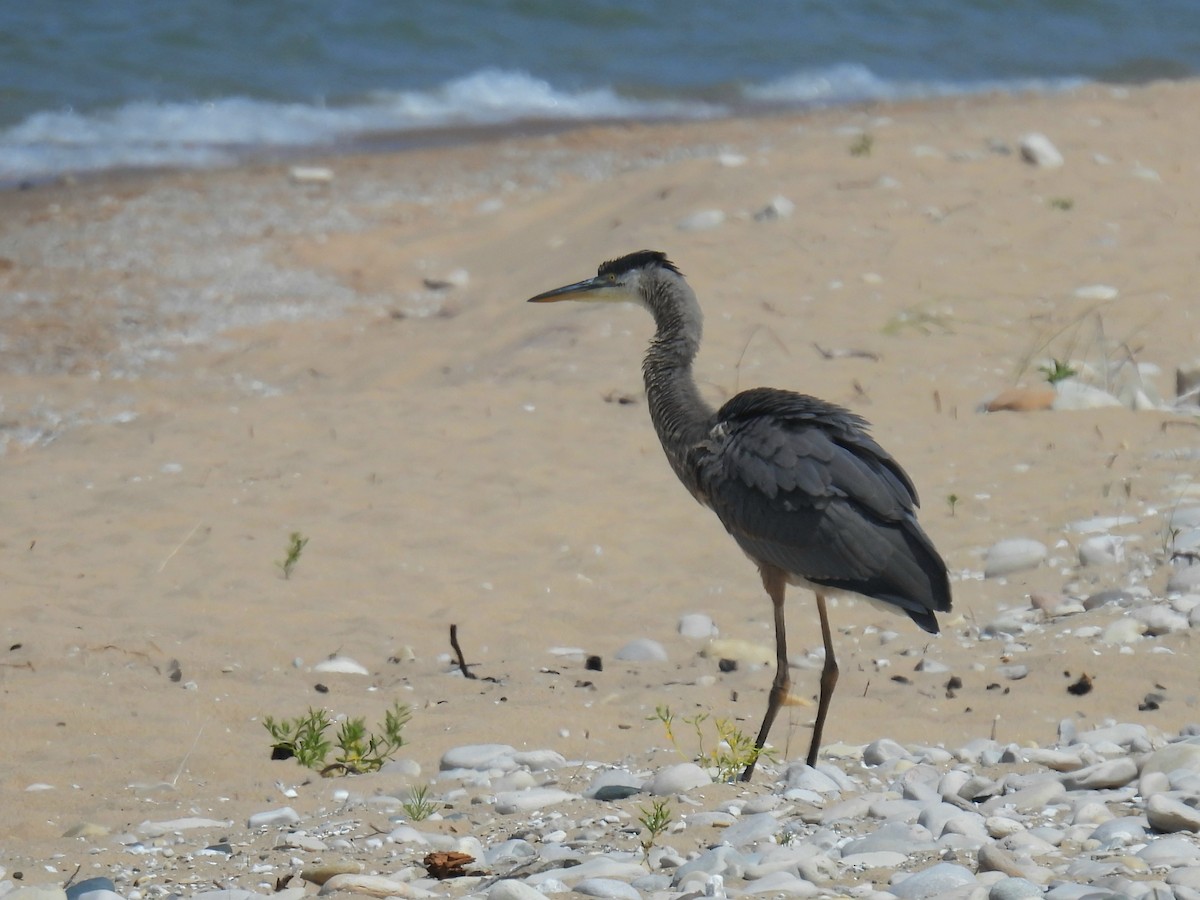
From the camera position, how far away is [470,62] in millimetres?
20234

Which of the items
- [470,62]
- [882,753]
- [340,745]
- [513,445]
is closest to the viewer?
[882,753]

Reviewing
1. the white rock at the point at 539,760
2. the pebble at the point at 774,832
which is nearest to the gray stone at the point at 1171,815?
the pebble at the point at 774,832

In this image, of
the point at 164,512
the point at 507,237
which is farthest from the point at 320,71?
the point at 164,512

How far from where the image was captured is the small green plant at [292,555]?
6.13 meters

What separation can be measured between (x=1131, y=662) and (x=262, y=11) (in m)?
17.8

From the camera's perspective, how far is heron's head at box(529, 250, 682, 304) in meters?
5.82

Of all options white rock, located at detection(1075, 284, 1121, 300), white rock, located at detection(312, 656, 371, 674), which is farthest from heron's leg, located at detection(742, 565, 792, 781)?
white rock, located at detection(1075, 284, 1121, 300)

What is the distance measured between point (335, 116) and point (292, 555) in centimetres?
1288

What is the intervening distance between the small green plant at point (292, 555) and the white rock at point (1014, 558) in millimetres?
2767

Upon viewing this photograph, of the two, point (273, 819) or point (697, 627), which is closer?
point (273, 819)

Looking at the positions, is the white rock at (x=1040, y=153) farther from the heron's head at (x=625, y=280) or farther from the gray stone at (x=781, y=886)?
the gray stone at (x=781, y=886)

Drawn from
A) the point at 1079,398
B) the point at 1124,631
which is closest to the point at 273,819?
the point at 1124,631

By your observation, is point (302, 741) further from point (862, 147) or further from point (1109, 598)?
point (862, 147)

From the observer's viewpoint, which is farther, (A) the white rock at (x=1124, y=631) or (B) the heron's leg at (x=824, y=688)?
(A) the white rock at (x=1124, y=631)
